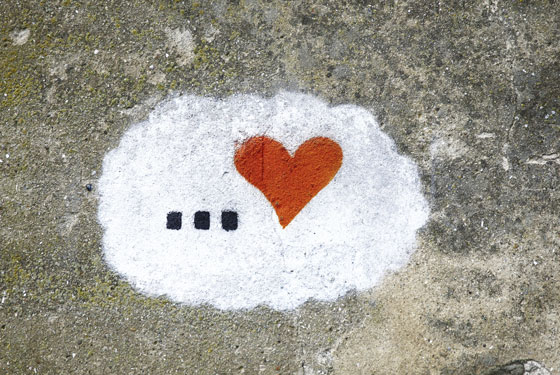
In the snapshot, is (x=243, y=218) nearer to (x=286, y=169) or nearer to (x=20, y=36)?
(x=286, y=169)

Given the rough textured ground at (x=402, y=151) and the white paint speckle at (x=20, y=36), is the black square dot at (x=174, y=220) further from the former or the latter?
the white paint speckle at (x=20, y=36)

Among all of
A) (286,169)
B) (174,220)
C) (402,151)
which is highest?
(402,151)

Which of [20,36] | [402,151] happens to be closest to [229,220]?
[402,151]

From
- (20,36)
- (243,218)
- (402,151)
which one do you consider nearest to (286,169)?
(243,218)

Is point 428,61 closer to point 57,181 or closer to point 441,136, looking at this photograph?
point 441,136

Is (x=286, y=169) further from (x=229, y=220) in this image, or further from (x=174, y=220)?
(x=174, y=220)

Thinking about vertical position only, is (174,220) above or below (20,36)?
below

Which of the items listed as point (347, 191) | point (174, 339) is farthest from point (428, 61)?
point (174, 339)
